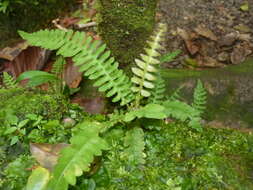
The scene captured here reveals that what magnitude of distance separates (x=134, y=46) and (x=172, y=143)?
3.88 feet

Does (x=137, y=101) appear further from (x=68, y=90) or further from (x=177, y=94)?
(x=68, y=90)

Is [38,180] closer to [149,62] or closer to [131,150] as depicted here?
[131,150]

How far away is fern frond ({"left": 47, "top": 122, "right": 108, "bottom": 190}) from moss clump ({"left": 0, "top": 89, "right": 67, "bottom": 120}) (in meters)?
0.42

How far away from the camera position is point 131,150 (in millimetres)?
1780

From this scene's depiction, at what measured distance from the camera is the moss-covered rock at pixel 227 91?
8.06ft

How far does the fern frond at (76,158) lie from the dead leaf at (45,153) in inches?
2.7

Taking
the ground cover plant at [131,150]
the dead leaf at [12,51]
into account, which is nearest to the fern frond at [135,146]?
the ground cover plant at [131,150]

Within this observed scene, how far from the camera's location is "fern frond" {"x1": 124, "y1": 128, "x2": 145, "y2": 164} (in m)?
1.76

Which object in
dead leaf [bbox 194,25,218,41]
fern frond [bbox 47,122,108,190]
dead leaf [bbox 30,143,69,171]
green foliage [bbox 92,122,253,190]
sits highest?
dead leaf [bbox 194,25,218,41]

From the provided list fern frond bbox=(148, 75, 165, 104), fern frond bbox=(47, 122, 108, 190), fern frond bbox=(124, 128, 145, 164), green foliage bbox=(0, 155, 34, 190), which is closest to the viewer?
fern frond bbox=(47, 122, 108, 190)

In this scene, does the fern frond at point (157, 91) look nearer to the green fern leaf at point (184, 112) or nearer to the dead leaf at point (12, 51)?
the green fern leaf at point (184, 112)

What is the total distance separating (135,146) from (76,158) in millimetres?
413

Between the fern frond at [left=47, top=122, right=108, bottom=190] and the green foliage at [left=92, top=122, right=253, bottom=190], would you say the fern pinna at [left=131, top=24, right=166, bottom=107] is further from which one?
the fern frond at [left=47, top=122, right=108, bottom=190]

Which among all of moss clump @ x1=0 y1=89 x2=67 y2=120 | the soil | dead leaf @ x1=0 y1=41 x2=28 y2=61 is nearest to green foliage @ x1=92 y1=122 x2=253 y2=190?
moss clump @ x1=0 y1=89 x2=67 y2=120
